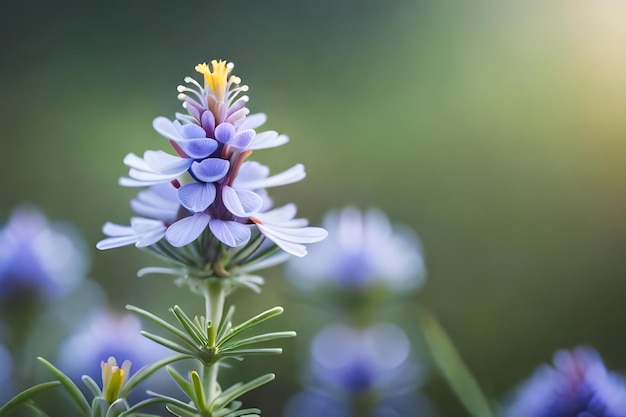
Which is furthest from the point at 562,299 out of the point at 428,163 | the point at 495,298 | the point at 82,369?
the point at 82,369

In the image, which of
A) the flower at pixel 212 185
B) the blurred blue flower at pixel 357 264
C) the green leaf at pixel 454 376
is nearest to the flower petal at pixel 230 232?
the flower at pixel 212 185

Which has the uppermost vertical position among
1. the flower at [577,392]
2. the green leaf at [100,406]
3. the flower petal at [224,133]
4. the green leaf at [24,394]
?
the flower petal at [224,133]

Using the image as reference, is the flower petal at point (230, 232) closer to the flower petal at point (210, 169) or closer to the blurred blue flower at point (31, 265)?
the flower petal at point (210, 169)

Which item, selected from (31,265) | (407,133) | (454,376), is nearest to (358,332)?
(454,376)

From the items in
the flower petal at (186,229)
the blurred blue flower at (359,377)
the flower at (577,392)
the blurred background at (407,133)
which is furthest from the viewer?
the blurred background at (407,133)

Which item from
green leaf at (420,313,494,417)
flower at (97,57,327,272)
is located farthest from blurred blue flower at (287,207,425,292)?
flower at (97,57,327,272)

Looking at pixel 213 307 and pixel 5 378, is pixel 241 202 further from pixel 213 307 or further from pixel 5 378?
pixel 5 378
